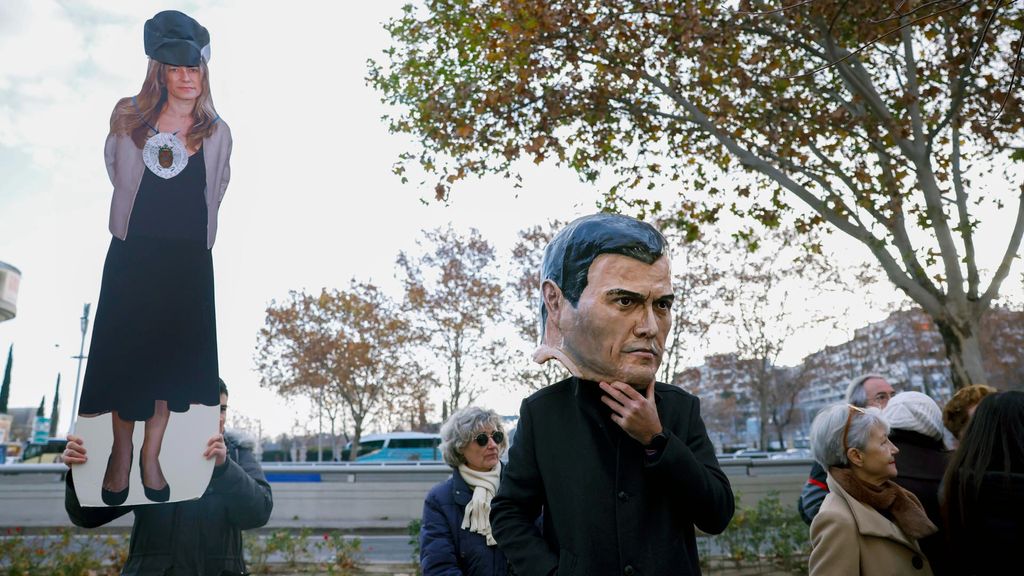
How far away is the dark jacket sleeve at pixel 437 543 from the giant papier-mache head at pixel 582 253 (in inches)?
57.7

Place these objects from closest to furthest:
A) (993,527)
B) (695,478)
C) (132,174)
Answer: (695,478) < (993,527) < (132,174)

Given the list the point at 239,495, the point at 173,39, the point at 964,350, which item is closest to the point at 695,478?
the point at 239,495

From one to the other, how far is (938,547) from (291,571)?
19.4ft

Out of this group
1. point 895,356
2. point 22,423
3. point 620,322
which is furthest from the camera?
point 22,423

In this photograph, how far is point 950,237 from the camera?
26.9ft

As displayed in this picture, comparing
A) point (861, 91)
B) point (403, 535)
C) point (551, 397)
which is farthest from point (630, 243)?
point (403, 535)

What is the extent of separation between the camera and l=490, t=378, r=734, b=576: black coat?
191 centimetres

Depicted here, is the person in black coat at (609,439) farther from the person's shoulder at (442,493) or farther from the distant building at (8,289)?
the distant building at (8,289)

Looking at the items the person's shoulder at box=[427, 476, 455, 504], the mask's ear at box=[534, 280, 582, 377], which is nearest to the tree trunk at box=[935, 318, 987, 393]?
the person's shoulder at box=[427, 476, 455, 504]

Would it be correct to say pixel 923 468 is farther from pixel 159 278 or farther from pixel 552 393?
pixel 159 278

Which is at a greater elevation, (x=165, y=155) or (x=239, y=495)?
(x=165, y=155)

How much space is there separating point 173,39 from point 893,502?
419 cm

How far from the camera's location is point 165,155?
12.2 ft

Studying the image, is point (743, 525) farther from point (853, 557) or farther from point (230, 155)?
point (230, 155)
